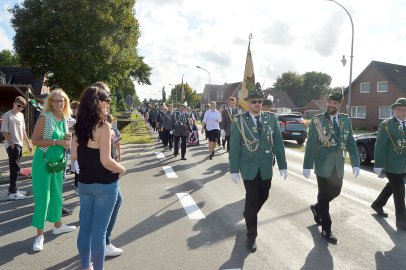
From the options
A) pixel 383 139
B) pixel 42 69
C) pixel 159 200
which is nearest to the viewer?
pixel 383 139

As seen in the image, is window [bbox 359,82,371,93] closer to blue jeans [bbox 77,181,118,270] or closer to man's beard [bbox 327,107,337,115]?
man's beard [bbox 327,107,337,115]

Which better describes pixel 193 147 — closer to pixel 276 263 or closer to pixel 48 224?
pixel 48 224

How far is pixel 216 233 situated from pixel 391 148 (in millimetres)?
2847

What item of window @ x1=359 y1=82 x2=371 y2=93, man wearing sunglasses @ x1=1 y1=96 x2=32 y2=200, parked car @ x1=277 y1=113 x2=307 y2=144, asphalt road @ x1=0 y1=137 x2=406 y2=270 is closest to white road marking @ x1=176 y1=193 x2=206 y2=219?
asphalt road @ x1=0 y1=137 x2=406 y2=270

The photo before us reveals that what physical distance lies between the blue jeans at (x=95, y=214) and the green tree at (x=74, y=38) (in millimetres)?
23992

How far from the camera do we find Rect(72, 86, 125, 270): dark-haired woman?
3123mm

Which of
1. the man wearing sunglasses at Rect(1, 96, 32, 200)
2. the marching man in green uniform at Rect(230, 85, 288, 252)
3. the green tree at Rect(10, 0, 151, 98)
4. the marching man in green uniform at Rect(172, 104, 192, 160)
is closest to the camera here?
the marching man in green uniform at Rect(230, 85, 288, 252)

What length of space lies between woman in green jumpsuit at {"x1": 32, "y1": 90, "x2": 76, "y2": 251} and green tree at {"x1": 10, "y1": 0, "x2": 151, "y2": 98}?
871 inches

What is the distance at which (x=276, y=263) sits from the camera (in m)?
4.12

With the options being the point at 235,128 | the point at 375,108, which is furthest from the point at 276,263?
the point at 375,108

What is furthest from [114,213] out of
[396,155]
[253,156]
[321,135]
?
[396,155]

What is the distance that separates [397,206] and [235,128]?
272cm

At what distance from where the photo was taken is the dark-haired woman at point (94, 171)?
10.2ft

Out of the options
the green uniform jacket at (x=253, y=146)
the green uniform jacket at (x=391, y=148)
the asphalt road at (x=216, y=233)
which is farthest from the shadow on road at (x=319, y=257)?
the green uniform jacket at (x=391, y=148)
